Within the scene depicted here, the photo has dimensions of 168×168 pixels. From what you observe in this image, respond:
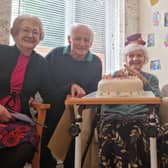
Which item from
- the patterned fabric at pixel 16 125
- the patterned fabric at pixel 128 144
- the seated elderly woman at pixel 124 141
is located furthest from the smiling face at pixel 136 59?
the patterned fabric at pixel 16 125

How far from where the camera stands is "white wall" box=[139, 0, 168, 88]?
2.60 m

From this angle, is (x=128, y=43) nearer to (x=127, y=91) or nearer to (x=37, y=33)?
(x=37, y=33)

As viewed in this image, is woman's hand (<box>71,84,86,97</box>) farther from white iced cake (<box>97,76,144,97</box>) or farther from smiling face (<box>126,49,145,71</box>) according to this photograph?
smiling face (<box>126,49,145,71</box>)

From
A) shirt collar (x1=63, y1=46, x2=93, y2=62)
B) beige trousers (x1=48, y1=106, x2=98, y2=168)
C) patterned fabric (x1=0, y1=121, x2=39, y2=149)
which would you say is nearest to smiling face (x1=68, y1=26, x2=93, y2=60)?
shirt collar (x1=63, y1=46, x2=93, y2=62)

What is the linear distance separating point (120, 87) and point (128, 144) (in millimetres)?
297

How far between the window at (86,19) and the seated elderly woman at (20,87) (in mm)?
723

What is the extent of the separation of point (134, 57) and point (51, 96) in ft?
2.20

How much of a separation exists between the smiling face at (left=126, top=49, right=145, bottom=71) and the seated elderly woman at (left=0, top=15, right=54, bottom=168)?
2.06 ft

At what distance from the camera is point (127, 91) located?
1.33 meters

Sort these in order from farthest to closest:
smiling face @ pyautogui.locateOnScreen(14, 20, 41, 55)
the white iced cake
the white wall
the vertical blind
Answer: the white wall < the vertical blind < smiling face @ pyautogui.locateOnScreen(14, 20, 41, 55) < the white iced cake

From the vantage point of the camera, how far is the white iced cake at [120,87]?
1.32 m

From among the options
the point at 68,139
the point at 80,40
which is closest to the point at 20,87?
the point at 68,139

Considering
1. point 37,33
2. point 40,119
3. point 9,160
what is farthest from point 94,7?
point 9,160

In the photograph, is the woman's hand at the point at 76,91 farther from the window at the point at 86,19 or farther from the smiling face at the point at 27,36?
the window at the point at 86,19
